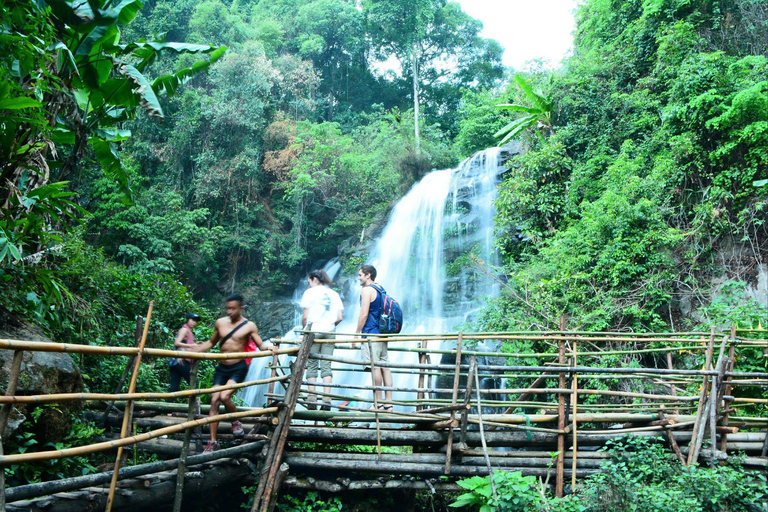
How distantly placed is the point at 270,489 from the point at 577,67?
12259 millimetres

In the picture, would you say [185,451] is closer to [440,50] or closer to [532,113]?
[532,113]

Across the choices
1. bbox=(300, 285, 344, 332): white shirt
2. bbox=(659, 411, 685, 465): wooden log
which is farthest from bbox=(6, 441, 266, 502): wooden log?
bbox=(659, 411, 685, 465): wooden log

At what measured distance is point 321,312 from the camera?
19.2 ft

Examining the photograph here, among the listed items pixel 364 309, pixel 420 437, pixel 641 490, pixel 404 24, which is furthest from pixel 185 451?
pixel 404 24

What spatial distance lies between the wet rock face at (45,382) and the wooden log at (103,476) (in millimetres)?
1197

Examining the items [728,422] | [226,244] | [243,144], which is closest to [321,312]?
[728,422]

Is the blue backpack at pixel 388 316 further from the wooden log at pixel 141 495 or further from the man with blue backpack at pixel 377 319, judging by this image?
the wooden log at pixel 141 495

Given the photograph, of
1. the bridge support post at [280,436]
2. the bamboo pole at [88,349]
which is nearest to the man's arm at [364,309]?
the bridge support post at [280,436]

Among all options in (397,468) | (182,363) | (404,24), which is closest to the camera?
(397,468)

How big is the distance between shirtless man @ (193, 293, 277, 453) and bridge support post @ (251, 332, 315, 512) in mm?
281

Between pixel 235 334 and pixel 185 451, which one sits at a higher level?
pixel 235 334

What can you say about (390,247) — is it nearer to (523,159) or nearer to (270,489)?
(523,159)

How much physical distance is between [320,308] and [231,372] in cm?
132

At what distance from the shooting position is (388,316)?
5.87 m
